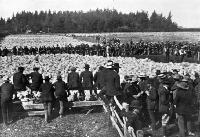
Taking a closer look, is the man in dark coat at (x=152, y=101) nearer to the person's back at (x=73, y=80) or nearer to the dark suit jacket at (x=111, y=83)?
the dark suit jacket at (x=111, y=83)

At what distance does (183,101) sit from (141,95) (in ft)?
5.56

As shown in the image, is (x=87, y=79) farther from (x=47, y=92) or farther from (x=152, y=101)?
(x=152, y=101)

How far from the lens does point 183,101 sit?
9875 mm

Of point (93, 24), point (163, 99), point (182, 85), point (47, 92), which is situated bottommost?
point (47, 92)

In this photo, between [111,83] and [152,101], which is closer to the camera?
[152,101]

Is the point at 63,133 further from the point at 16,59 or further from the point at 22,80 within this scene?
the point at 16,59

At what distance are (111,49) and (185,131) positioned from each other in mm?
28663

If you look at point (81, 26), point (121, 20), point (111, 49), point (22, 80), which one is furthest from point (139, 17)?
point (22, 80)

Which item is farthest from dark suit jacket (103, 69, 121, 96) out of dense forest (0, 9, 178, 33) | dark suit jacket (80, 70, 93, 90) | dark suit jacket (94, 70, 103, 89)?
dense forest (0, 9, 178, 33)

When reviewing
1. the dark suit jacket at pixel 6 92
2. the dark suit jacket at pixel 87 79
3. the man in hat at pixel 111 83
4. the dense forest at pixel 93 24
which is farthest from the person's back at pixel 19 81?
the dense forest at pixel 93 24

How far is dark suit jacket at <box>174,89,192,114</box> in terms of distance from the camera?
32.3ft

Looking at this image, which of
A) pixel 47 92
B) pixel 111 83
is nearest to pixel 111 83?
pixel 111 83

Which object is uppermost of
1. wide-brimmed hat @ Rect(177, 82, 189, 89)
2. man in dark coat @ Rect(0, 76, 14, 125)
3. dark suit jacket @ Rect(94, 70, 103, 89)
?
wide-brimmed hat @ Rect(177, 82, 189, 89)

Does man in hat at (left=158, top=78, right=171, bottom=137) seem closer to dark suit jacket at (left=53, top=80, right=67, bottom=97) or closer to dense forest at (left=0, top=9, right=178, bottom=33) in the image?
dark suit jacket at (left=53, top=80, right=67, bottom=97)
